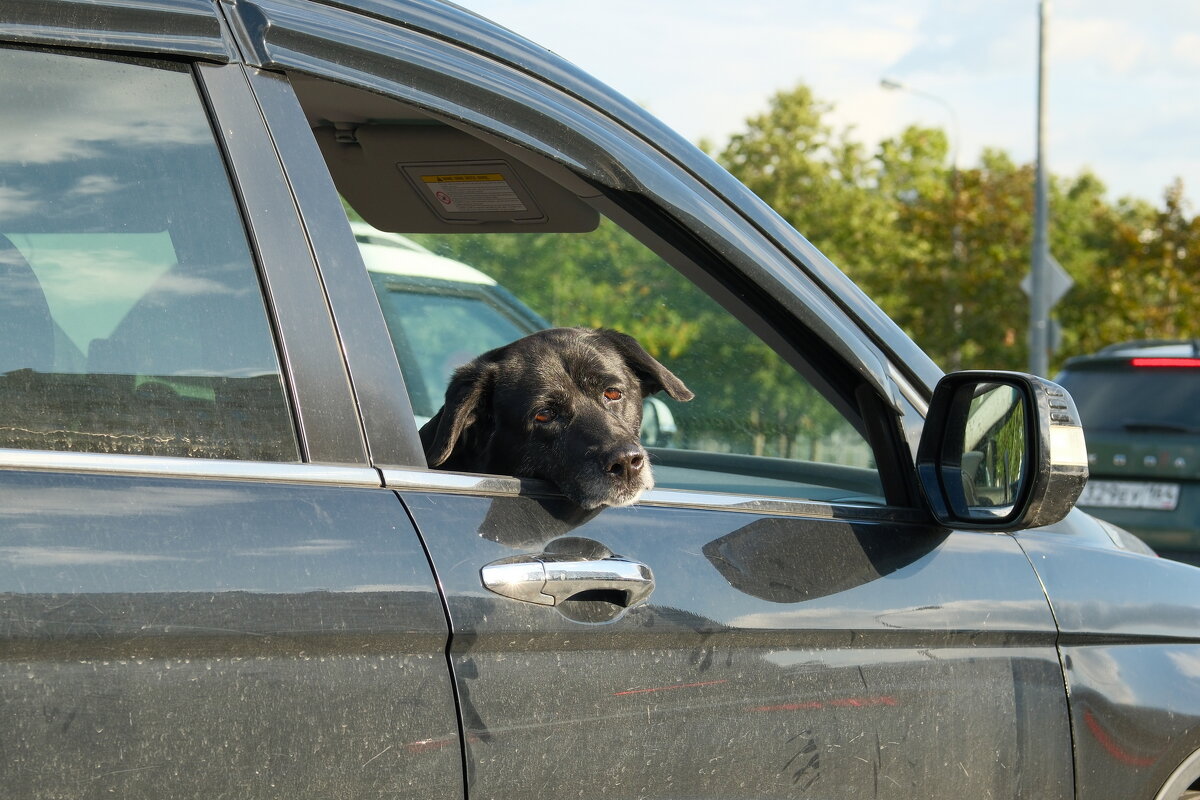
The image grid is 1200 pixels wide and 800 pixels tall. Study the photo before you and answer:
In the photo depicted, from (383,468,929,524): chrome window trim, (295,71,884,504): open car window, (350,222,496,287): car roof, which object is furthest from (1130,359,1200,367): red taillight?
(383,468,929,524): chrome window trim

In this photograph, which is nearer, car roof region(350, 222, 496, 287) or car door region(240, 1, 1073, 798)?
car door region(240, 1, 1073, 798)

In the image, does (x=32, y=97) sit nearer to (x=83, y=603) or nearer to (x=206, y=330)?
(x=206, y=330)

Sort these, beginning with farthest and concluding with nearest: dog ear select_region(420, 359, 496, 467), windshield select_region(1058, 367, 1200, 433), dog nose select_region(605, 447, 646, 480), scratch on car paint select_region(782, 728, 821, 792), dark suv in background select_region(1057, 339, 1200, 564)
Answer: windshield select_region(1058, 367, 1200, 433)
dark suv in background select_region(1057, 339, 1200, 564)
dog ear select_region(420, 359, 496, 467)
dog nose select_region(605, 447, 646, 480)
scratch on car paint select_region(782, 728, 821, 792)

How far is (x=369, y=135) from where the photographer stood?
116 inches

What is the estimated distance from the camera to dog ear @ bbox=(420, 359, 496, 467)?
2.65 m

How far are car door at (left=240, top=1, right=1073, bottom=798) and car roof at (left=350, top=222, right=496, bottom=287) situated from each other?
147 inches

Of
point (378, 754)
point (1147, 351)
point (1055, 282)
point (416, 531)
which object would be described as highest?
point (1055, 282)

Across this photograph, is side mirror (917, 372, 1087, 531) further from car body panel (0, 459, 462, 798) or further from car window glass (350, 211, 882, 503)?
car body panel (0, 459, 462, 798)

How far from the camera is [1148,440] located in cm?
870

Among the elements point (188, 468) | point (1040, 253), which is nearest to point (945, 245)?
point (1040, 253)

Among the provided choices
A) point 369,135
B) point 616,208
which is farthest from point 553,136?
point 369,135

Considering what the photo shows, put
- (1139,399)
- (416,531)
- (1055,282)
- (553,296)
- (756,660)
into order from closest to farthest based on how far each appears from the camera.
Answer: (416,531)
(756,660)
(553,296)
(1139,399)
(1055,282)

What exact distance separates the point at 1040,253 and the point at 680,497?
2003 cm

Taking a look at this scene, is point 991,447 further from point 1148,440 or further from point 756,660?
point 1148,440
